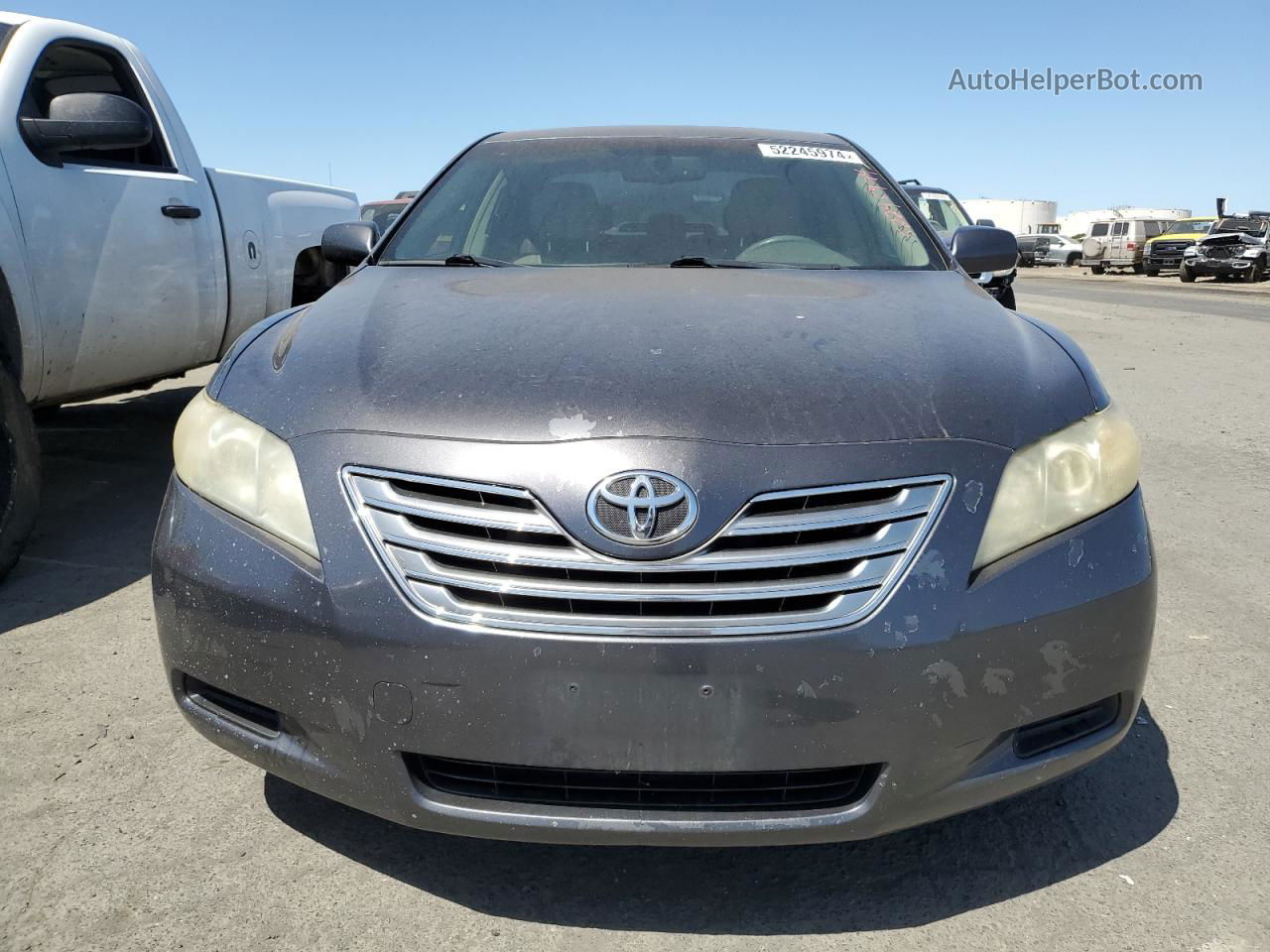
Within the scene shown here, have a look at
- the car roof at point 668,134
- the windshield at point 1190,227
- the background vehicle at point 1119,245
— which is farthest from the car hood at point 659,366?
the background vehicle at point 1119,245

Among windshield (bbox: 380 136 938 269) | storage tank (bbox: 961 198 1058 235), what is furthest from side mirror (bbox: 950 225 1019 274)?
storage tank (bbox: 961 198 1058 235)

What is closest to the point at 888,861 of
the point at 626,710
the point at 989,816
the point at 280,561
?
the point at 989,816

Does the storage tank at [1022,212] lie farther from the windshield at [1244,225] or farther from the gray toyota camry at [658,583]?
the gray toyota camry at [658,583]

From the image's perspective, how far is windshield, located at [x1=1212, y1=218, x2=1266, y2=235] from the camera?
97.7 ft

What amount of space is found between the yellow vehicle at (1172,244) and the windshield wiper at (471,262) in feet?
125

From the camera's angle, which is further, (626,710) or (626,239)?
(626,239)

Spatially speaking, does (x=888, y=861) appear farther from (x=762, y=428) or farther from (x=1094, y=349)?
(x=1094, y=349)

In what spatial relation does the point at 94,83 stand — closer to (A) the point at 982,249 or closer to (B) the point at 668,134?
(B) the point at 668,134

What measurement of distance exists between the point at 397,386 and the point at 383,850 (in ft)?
3.17

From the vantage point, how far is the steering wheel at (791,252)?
126 inches

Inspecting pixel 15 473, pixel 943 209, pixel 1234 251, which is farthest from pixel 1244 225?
pixel 15 473

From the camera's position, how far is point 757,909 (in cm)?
209

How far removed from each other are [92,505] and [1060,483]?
169 inches

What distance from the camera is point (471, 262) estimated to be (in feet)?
10.4
